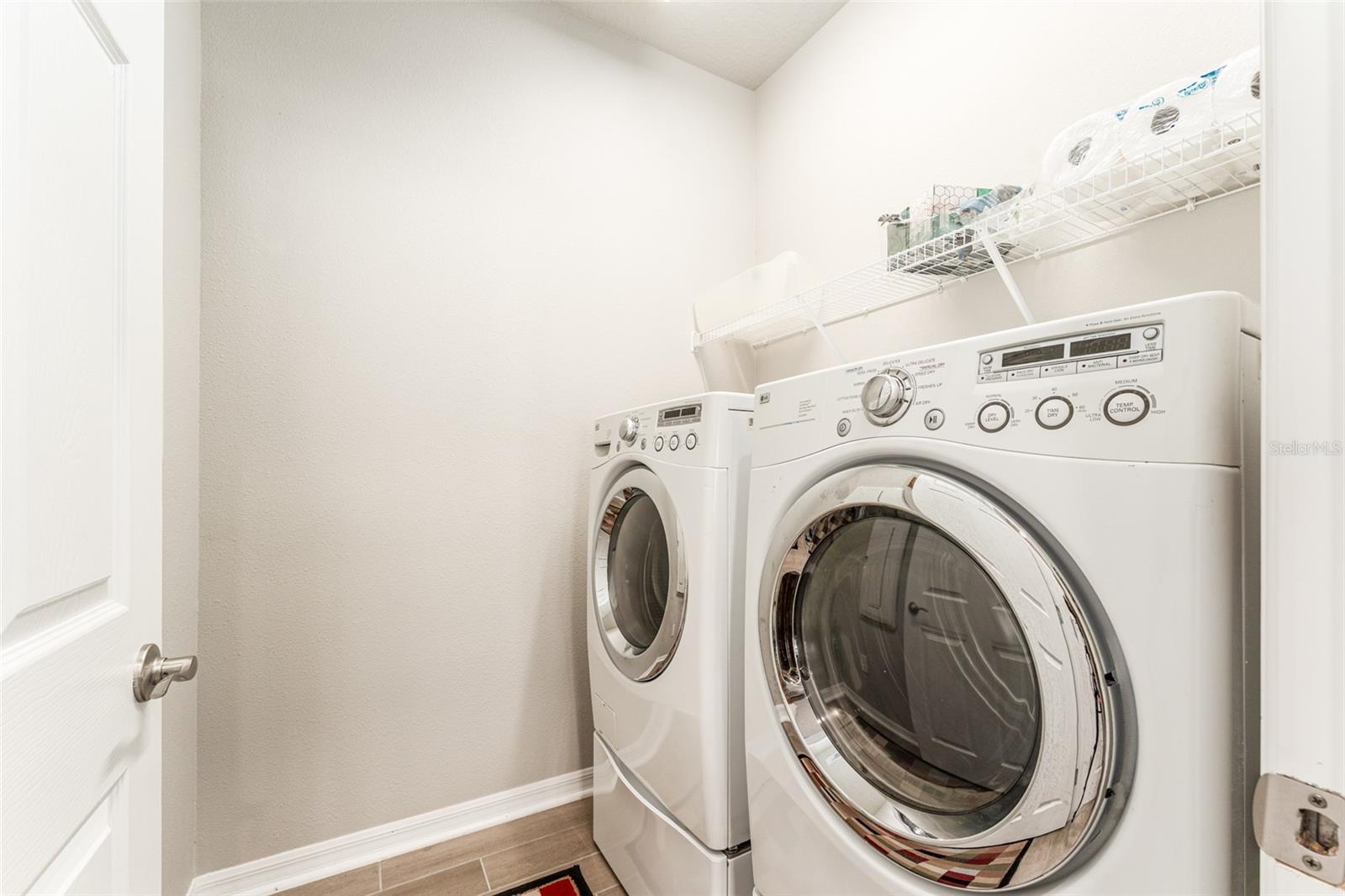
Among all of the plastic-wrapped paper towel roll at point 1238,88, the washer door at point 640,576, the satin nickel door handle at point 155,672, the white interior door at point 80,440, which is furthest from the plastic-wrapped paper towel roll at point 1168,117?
the satin nickel door handle at point 155,672

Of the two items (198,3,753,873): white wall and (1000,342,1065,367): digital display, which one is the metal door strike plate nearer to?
(1000,342,1065,367): digital display

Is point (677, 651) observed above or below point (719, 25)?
below

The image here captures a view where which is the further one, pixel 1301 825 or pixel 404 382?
pixel 404 382

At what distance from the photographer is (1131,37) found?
3.82ft

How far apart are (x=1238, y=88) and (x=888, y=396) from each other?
77cm

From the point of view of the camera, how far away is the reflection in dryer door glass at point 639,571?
135 cm

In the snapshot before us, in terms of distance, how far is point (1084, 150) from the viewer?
107 cm

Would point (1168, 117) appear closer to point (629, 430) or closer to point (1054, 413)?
point (1054, 413)

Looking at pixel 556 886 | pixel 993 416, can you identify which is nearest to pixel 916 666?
pixel 993 416

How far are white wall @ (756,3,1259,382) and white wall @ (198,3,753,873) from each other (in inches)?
21.2

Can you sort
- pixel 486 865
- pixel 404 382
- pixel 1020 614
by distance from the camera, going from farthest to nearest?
pixel 404 382 → pixel 486 865 → pixel 1020 614

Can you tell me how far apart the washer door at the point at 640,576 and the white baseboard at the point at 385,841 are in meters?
0.71

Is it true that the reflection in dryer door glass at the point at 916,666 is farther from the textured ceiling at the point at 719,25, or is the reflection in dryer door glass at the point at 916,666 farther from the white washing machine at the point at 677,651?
the textured ceiling at the point at 719,25

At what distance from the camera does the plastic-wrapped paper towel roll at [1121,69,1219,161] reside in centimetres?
90
